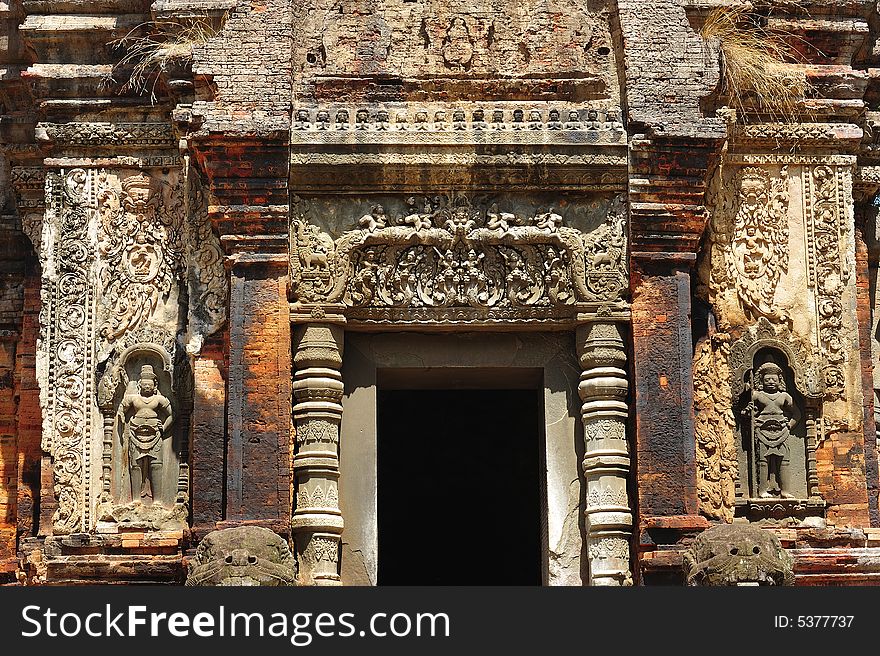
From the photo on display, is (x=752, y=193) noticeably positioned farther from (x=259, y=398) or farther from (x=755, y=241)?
(x=259, y=398)

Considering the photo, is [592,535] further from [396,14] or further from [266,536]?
[396,14]

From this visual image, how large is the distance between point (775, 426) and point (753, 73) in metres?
2.71

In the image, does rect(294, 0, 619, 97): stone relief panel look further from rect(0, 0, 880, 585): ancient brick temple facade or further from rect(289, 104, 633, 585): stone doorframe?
rect(289, 104, 633, 585): stone doorframe

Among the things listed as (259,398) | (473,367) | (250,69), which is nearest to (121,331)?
(259,398)

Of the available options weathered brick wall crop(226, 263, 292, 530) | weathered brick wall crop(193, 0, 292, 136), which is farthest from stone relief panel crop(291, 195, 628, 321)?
weathered brick wall crop(193, 0, 292, 136)

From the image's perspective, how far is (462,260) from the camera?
42.0ft

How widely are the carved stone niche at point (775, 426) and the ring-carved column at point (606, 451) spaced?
3.16ft

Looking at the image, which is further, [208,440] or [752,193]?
[752,193]

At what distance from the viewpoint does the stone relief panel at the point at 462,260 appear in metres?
12.7

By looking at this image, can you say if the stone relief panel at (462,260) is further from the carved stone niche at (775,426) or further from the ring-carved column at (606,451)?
the carved stone niche at (775,426)

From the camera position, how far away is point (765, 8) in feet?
45.1

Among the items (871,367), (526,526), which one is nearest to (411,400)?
(526,526)

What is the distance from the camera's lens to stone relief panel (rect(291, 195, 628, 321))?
1272 cm

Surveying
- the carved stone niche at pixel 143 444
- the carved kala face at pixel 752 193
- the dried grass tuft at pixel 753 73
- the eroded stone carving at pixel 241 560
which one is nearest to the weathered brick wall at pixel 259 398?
the eroded stone carving at pixel 241 560
